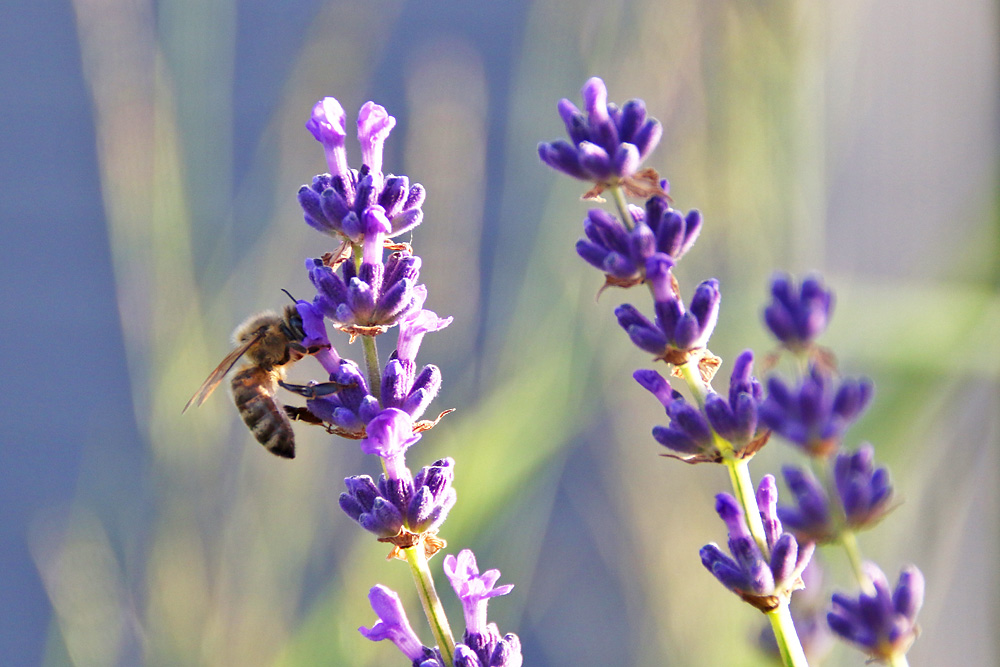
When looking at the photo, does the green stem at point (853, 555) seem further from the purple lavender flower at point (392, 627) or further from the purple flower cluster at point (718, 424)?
the purple lavender flower at point (392, 627)

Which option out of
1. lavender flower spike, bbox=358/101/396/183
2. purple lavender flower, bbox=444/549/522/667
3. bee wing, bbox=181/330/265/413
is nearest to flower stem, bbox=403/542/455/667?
purple lavender flower, bbox=444/549/522/667

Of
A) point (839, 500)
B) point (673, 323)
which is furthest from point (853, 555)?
point (673, 323)

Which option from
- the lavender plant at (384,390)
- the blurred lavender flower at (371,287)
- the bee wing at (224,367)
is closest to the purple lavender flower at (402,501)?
the lavender plant at (384,390)

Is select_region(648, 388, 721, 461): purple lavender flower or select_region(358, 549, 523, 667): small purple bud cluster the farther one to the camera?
select_region(358, 549, 523, 667): small purple bud cluster

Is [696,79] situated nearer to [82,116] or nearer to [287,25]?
[287,25]

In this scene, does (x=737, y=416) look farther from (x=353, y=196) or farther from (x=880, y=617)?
(x=353, y=196)

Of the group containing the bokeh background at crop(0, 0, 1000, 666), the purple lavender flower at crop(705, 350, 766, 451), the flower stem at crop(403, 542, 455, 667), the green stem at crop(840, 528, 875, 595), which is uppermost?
the green stem at crop(840, 528, 875, 595)

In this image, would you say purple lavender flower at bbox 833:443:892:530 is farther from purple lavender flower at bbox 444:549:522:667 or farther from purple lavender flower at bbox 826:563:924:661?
purple lavender flower at bbox 444:549:522:667
